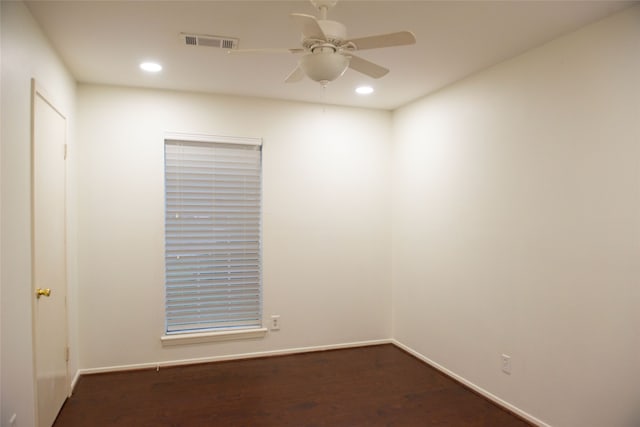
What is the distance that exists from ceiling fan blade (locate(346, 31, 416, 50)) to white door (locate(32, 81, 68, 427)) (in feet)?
6.32

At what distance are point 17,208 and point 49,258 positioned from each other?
2.28 ft

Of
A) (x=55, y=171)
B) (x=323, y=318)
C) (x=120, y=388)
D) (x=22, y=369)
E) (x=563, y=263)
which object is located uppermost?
(x=55, y=171)

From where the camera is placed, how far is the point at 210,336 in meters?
3.86

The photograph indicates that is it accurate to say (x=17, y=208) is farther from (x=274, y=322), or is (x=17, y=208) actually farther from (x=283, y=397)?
(x=274, y=322)

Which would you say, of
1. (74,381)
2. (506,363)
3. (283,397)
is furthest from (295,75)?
(74,381)

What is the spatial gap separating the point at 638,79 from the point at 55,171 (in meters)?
3.71

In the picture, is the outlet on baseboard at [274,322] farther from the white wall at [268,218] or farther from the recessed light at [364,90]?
the recessed light at [364,90]

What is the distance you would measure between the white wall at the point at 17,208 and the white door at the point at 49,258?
0.35 feet

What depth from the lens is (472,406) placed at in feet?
9.90

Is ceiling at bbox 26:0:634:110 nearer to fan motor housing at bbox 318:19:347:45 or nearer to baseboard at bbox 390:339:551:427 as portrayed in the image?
fan motor housing at bbox 318:19:347:45

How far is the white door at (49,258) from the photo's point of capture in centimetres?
235

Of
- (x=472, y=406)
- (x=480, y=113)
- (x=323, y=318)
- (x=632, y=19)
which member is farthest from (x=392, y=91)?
(x=472, y=406)

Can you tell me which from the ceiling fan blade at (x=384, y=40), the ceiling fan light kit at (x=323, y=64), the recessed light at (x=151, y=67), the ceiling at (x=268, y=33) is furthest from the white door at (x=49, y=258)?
the ceiling fan blade at (x=384, y=40)

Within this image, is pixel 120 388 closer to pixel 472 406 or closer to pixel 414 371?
pixel 414 371
